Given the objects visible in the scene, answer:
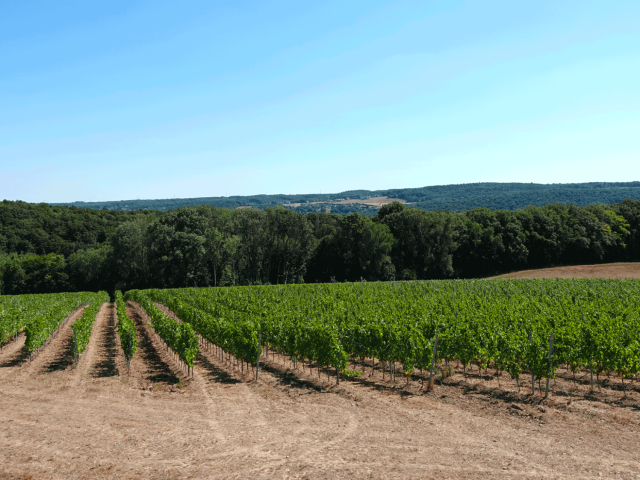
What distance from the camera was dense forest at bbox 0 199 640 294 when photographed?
6462 cm

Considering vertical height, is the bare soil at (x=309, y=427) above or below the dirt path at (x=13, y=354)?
above

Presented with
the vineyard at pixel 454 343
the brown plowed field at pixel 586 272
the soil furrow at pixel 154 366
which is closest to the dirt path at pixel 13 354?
the soil furrow at pixel 154 366

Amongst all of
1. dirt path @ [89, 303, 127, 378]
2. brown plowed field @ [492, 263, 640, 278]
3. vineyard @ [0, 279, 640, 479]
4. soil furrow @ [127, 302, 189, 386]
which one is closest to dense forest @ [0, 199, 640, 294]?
brown plowed field @ [492, 263, 640, 278]

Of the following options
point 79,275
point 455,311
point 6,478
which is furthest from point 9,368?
point 79,275

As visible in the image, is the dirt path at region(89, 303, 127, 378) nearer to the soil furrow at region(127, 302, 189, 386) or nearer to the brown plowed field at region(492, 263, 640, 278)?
the soil furrow at region(127, 302, 189, 386)

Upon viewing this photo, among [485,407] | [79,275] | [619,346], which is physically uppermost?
[619,346]

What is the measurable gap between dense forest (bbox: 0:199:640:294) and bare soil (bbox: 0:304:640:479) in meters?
48.4

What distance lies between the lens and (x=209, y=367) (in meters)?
17.7

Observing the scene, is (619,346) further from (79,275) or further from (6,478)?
(79,275)

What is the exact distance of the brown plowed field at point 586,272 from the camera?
2506 inches

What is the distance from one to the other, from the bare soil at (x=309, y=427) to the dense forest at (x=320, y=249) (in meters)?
48.4

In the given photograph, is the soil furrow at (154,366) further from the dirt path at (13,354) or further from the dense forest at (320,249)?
the dense forest at (320,249)

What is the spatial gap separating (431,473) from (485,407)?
4687mm

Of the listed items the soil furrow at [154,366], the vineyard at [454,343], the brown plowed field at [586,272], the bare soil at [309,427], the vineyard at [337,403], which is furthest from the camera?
the brown plowed field at [586,272]
